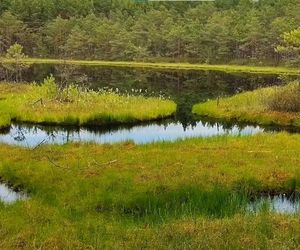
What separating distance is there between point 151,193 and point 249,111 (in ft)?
87.4

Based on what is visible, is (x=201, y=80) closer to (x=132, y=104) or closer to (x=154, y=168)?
(x=132, y=104)

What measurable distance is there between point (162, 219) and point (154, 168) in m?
6.81

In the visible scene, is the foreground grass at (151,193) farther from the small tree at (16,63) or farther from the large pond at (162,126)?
the small tree at (16,63)

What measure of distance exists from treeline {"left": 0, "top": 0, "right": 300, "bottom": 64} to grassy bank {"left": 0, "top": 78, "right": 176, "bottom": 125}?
70.0 metres

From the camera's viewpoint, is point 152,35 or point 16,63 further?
point 152,35

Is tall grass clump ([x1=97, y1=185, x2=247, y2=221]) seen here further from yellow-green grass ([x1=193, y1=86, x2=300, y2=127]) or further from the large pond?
yellow-green grass ([x1=193, y1=86, x2=300, y2=127])

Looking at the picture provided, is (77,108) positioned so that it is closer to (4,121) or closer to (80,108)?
(80,108)

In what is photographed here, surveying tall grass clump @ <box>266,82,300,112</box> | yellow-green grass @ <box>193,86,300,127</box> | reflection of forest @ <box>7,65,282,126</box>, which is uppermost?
tall grass clump @ <box>266,82,300,112</box>

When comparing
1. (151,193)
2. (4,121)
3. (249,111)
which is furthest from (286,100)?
(151,193)

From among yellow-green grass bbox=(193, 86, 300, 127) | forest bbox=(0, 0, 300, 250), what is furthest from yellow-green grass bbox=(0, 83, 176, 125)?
yellow-green grass bbox=(193, 86, 300, 127)

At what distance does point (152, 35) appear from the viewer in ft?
425

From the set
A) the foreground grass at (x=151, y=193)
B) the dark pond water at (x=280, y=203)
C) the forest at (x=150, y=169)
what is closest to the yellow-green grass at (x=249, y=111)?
the forest at (x=150, y=169)

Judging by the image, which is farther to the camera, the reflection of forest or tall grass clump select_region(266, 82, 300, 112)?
the reflection of forest

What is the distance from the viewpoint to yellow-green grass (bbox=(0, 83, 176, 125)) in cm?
4009
